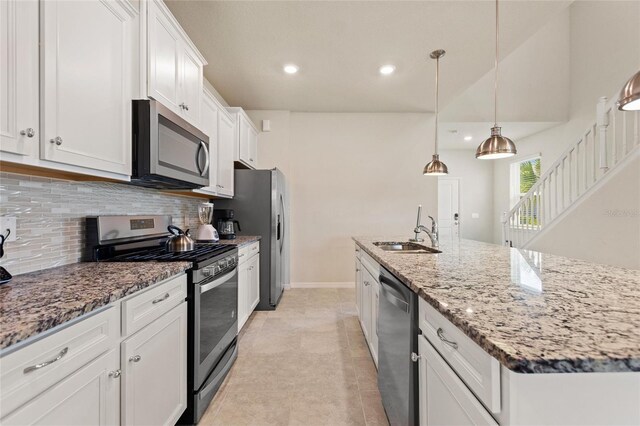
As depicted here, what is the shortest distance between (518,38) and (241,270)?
3.34 m

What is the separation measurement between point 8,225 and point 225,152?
2.07 m

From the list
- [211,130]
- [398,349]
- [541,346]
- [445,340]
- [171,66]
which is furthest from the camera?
[211,130]

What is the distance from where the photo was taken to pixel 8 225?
122 cm

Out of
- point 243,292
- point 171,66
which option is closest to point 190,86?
point 171,66

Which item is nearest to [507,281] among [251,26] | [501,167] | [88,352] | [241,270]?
[88,352]

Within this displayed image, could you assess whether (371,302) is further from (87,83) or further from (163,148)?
(87,83)

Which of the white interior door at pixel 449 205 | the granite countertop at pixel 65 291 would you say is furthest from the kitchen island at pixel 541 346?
the white interior door at pixel 449 205

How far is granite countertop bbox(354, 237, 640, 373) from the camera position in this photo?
1.79 feet

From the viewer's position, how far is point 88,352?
93 centimetres

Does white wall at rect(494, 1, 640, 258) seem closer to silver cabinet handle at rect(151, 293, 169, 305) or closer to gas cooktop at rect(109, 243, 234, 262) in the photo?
gas cooktop at rect(109, 243, 234, 262)

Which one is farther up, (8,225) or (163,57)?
(163,57)

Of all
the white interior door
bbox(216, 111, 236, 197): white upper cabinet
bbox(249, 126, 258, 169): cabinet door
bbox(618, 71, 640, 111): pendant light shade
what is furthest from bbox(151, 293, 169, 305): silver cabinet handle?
the white interior door

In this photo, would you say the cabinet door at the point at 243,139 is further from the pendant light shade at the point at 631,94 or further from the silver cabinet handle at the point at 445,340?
the pendant light shade at the point at 631,94

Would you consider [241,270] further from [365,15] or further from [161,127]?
[365,15]
